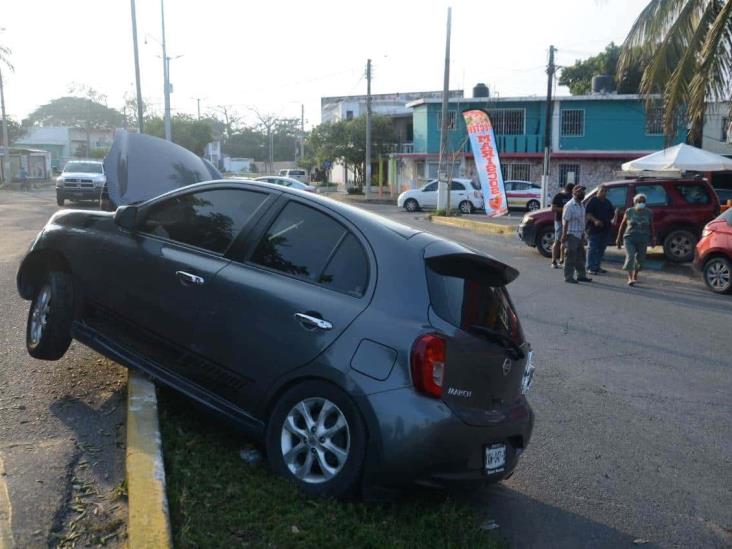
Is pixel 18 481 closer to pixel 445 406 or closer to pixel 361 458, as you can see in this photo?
pixel 361 458

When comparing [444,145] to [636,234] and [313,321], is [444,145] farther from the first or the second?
[313,321]

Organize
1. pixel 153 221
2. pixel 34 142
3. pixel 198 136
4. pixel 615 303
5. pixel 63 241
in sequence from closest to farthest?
1. pixel 153 221
2. pixel 63 241
3. pixel 615 303
4. pixel 198 136
5. pixel 34 142

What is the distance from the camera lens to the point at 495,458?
4297mm

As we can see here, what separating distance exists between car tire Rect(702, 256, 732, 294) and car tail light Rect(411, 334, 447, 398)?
11.0 meters

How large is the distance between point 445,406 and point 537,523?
93 centimetres

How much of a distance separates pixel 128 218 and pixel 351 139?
48.7 meters

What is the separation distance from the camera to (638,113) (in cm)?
4434

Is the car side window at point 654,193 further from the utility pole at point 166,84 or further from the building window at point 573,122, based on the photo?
the building window at point 573,122

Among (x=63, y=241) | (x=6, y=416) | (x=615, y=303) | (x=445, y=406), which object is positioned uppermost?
(x=63, y=241)

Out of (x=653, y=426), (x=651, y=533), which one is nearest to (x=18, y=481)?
(x=651, y=533)

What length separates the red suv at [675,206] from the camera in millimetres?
16719

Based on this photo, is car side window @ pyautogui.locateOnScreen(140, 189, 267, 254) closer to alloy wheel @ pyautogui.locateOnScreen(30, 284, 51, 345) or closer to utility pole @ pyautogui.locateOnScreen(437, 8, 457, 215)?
alloy wheel @ pyautogui.locateOnScreen(30, 284, 51, 345)

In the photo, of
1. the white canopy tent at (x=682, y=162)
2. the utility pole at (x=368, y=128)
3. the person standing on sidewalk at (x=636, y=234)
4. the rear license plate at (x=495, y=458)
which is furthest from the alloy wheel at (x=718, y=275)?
the utility pole at (x=368, y=128)

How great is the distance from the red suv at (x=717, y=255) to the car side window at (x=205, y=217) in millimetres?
10697
